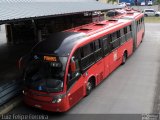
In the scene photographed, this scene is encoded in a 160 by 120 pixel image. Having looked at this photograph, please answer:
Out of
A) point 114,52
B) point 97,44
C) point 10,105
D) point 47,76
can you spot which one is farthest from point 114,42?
point 10,105

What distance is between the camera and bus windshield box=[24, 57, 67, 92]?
32.6 feet

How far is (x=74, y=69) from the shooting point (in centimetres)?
1038

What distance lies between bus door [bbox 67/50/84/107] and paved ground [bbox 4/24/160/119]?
1.72 feet

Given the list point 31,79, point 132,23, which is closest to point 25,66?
point 31,79

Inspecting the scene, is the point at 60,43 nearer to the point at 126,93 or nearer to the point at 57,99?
the point at 57,99

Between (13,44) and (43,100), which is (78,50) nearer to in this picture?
(43,100)

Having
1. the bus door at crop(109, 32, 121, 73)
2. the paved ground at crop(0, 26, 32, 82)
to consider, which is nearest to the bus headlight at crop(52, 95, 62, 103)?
the paved ground at crop(0, 26, 32, 82)

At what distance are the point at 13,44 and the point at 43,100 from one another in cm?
1438

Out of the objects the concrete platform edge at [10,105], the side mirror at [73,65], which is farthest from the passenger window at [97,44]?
the concrete platform edge at [10,105]

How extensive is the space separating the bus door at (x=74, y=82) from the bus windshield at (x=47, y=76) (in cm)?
34

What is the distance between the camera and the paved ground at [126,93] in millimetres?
10750

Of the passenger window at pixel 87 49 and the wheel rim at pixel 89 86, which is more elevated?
the passenger window at pixel 87 49

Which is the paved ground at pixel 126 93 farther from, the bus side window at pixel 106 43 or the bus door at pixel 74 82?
the bus side window at pixel 106 43

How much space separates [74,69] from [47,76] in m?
1.04
